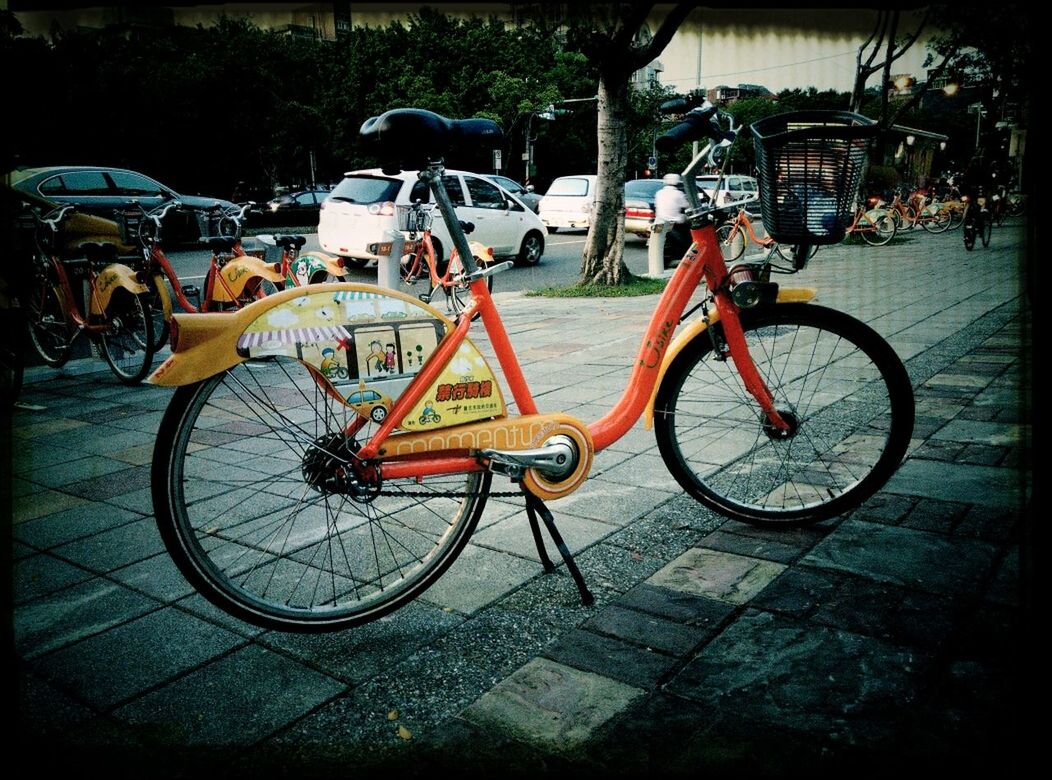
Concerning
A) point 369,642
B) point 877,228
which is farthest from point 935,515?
point 877,228

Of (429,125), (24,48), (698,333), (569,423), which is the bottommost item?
(569,423)

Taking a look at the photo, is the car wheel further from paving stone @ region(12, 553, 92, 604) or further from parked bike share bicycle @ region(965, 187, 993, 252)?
paving stone @ region(12, 553, 92, 604)

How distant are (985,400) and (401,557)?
3500mm

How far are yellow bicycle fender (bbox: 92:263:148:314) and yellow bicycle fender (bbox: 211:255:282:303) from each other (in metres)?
1.01

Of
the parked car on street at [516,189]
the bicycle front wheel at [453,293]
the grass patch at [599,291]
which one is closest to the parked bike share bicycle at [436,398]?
the bicycle front wheel at [453,293]

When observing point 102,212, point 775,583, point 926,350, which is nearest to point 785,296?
point 775,583

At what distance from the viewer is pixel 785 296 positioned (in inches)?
107

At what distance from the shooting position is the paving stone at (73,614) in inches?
89.1

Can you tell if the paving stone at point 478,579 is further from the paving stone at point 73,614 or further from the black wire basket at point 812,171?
the black wire basket at point 812,171

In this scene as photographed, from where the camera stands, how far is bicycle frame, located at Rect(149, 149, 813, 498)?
78.3 inches

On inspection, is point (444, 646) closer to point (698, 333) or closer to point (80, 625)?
point (80, 625)

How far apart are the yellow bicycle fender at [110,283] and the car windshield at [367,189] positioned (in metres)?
6.04

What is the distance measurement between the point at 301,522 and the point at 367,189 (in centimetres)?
928

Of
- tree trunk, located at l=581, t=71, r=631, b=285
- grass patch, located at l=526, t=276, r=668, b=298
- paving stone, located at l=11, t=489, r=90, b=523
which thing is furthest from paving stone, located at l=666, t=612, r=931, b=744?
tree trunk, located at l=581, t=71, r=631, b=285
